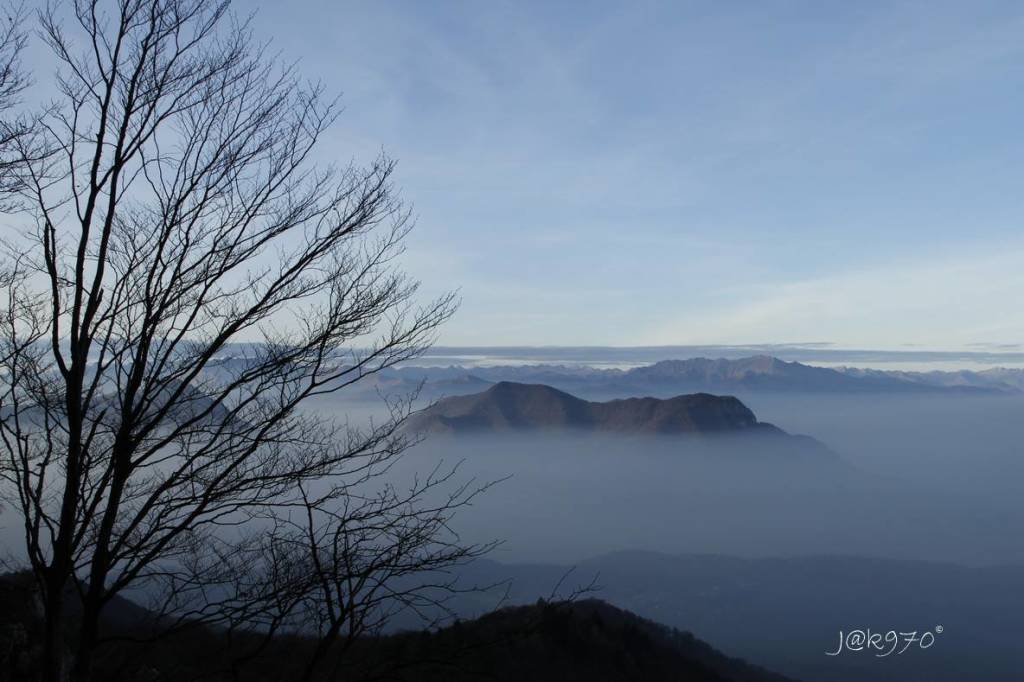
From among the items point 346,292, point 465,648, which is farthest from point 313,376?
point 465,648

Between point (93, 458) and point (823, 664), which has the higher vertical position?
point (93, 458)

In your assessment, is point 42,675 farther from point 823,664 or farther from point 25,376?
point 823,664

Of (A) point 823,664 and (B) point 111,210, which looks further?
(A) point 823,664

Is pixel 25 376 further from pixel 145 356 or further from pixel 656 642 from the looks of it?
pixel 656 642

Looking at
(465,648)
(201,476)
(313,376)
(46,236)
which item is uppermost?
(46,236)

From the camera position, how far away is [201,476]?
6121 mm

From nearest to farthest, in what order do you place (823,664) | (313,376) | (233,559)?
(313,376) → (233,559) → (823,664)

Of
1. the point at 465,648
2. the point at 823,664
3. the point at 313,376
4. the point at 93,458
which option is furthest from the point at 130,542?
the point at 823,664

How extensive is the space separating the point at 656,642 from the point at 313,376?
272 ft

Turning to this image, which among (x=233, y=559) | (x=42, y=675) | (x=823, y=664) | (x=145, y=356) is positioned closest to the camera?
(x=42, y=675)

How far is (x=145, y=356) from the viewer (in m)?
5.85

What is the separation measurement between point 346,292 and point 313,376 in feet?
2.87

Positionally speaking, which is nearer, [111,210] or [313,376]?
[111,210]

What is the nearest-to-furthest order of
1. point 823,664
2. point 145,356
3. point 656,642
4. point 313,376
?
1. point 145,356
2. point 313,376
3. point 656,642
4. point 823,664
